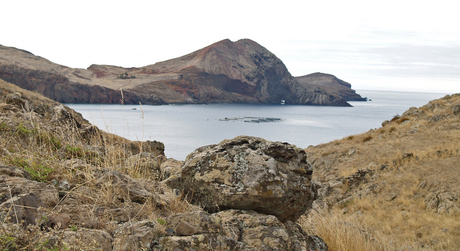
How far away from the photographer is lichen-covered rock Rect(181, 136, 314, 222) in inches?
148

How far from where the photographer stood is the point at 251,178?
12.5 feet

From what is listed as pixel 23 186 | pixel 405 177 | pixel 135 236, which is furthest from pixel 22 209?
pixel 405 177

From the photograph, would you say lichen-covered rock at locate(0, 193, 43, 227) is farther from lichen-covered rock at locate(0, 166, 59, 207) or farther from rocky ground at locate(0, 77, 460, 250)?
lichen-covered rock at locate(0, 166, 59, 207)

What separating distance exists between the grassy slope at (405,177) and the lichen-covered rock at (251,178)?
103 cm

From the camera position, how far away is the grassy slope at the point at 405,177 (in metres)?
11.0

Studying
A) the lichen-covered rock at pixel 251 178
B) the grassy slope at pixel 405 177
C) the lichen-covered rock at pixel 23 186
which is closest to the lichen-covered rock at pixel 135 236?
the lichen-covered rock at pixel 23 186

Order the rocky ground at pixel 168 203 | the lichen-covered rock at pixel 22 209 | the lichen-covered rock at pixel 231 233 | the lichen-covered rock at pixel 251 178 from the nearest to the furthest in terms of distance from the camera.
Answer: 1. the lichen-covered rock at pixel 22 209
2. the rocky ground at pixel 168 203
3. the lichen-covered rock at pixel 231 233
4. the lichen-covered rock at pixel 251 178

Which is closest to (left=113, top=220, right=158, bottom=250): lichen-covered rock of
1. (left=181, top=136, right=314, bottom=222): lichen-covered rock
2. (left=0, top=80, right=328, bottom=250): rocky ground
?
(left=0, top=80, right=328, bottom=250): rocky ground

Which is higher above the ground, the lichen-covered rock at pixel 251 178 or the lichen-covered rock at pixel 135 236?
the lichen-covered rock at pixel 251 178

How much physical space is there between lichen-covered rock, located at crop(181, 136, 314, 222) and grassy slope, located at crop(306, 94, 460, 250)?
103 centimetres

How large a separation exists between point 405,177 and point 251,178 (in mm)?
14740

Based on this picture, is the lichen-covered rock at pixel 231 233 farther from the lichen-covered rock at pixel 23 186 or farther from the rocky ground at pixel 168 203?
the lichen-covered rock at pixel 23 186

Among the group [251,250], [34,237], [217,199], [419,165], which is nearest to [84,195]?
[34,237]

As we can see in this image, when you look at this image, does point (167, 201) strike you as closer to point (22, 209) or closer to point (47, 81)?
point (22, 209)
